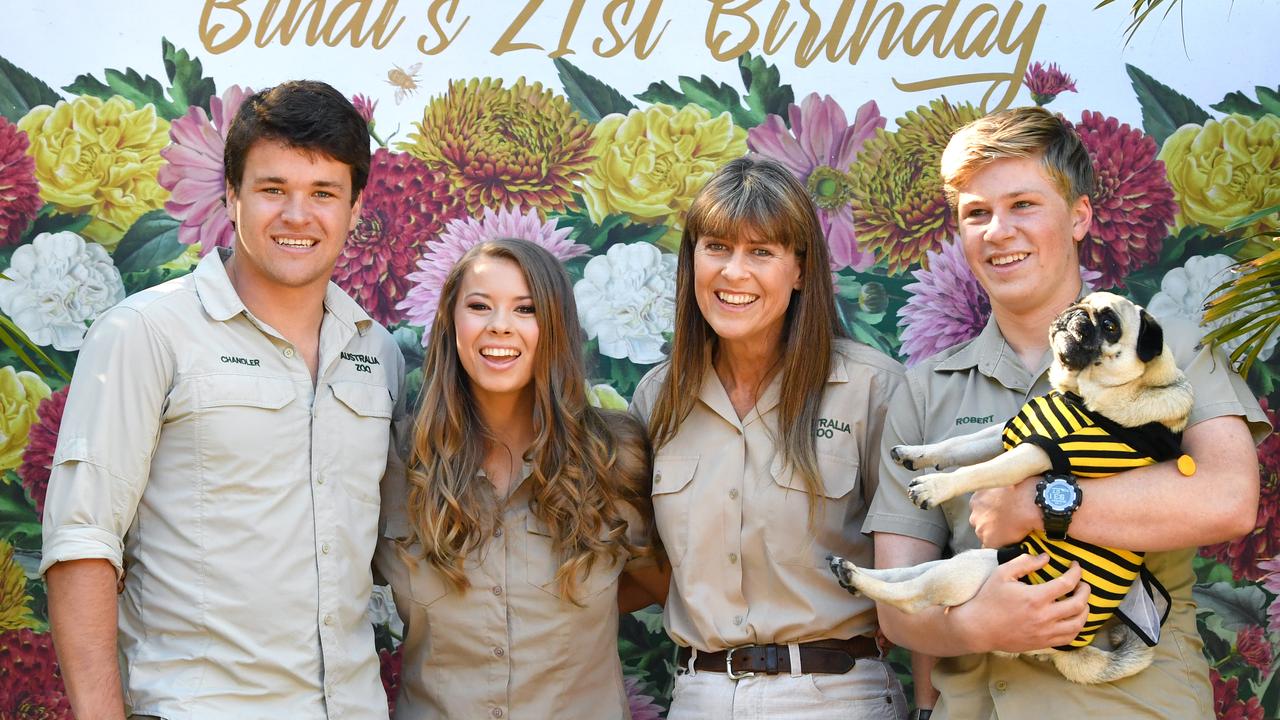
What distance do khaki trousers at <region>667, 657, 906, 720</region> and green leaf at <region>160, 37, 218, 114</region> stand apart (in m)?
2.82

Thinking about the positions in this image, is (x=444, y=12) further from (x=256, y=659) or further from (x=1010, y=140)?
(x=256, y=659)

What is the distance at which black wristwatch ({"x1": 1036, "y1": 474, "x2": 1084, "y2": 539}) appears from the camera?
3082mm

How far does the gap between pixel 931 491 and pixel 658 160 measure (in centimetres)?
200

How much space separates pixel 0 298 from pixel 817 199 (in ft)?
10.2

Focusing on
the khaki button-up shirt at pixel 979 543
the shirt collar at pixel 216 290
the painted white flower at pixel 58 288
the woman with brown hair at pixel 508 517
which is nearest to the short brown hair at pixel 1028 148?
the khaki button-up shirt at pixel 979 543

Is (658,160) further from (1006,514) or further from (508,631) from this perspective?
(1006,514)

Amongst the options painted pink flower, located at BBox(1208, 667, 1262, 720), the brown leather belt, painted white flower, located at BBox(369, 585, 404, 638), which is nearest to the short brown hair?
the brown leather belt

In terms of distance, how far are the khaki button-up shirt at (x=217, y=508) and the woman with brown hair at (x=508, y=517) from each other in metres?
0.22

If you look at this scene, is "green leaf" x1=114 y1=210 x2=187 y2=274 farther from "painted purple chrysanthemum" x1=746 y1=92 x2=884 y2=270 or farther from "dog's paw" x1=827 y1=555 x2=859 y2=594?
"dog's paw" x1=827 y1=555 x2=859 y2=594

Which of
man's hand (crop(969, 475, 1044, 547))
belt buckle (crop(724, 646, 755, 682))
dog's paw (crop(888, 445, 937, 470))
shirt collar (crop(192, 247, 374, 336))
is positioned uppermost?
shirt collar (crop(192, 247, 374, 336))

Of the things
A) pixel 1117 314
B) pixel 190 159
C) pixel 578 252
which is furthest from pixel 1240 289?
pixel 190 159

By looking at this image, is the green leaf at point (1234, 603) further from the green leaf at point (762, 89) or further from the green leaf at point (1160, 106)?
the green leaf at point (762, 89)

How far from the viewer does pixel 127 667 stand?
329cm

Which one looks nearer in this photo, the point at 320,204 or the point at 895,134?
the point at 320,204
